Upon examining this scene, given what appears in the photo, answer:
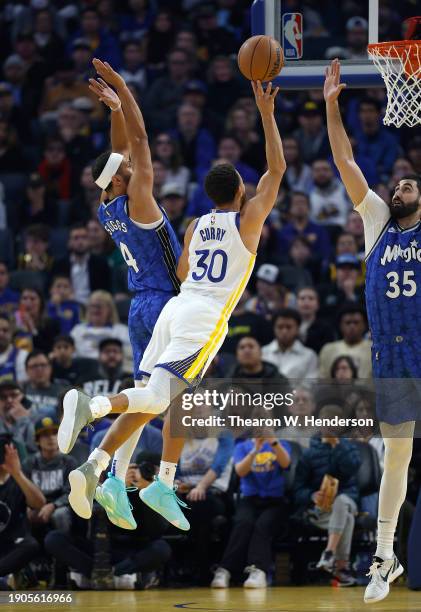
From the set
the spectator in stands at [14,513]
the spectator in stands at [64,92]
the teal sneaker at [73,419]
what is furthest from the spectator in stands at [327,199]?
the teal sneaker at [73,419]

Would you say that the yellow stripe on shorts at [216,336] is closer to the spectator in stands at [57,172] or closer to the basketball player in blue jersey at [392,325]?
the basketball player in blue jersey at [392,325]

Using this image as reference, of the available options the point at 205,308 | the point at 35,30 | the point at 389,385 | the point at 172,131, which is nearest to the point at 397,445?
the point at 389,385

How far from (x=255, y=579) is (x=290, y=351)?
3368 mm

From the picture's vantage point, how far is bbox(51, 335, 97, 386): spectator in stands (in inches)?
579

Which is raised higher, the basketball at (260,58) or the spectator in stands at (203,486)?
the basketball at (260,58)

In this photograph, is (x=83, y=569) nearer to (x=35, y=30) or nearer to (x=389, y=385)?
(x=389, y=385)

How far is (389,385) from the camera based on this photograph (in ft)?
31.5

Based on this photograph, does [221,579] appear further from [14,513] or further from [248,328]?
[248,328]

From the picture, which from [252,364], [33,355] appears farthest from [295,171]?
[33,355]

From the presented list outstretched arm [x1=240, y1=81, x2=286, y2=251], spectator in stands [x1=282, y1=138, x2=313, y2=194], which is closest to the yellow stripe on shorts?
outstretched arm [x1=240, y1=81, x2=286, y2=251]

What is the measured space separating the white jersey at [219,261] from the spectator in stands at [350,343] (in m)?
5.14

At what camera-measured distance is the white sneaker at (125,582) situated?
1209 cm

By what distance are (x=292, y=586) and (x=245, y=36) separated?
1112cm

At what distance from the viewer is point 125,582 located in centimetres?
1210
